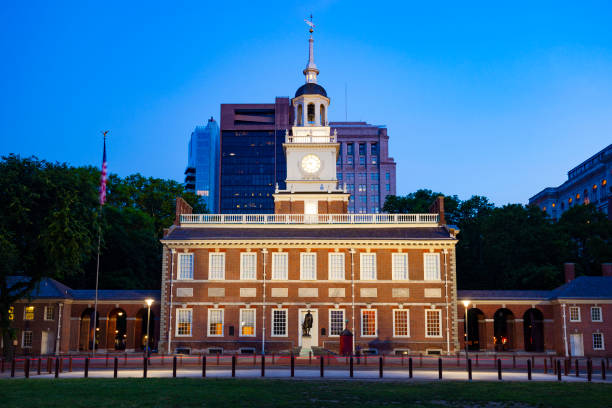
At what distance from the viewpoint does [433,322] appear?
4509 centimetres

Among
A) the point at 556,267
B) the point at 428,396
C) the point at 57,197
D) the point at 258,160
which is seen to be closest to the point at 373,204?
the point at 258,160

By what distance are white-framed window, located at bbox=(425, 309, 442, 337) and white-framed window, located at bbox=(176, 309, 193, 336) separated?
16.9 metres

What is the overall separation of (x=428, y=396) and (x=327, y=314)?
25984mm

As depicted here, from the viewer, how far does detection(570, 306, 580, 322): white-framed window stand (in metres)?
46.0

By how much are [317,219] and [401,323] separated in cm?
1088

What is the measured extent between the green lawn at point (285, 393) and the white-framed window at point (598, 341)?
82.3 feet

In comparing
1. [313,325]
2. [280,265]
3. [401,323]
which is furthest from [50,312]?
[401,323]

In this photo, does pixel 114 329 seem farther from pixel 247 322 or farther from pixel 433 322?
pixel 433 322

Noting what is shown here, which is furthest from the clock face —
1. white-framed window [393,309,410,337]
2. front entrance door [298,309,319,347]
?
white-framed window [393,309,410,337]

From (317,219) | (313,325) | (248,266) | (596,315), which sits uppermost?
(317,219)

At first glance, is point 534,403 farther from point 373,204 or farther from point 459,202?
point 373,204

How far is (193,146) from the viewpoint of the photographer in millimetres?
188375

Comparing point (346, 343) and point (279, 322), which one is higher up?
point (279, 322)

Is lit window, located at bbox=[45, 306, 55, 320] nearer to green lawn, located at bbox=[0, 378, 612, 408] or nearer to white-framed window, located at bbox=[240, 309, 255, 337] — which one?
white-framed window, located at bbox=[240, 309, 255, 337]
